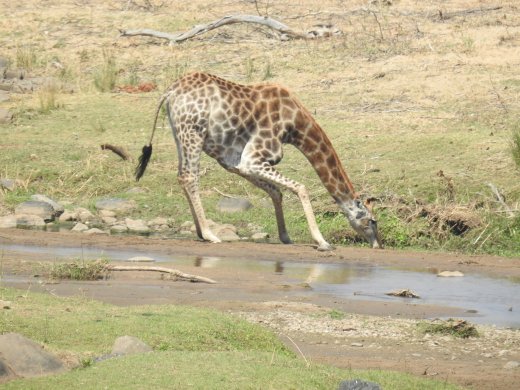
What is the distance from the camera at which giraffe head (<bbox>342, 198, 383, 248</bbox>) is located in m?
14.4

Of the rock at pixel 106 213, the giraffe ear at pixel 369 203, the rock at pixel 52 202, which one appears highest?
the giraffe ear at pixel 369 203

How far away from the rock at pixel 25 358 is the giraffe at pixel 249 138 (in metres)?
7.06

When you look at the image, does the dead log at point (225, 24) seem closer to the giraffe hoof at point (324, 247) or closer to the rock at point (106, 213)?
the rock at point (106, 213)

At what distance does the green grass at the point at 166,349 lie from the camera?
7.03 meters

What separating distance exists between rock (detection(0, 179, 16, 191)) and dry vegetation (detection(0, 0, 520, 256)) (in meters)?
0.18

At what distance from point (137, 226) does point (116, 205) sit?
0.75 metres

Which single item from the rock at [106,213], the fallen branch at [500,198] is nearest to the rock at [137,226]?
the rock at [106,213]

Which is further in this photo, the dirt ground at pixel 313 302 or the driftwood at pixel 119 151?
the driftwood at pixel 119 151

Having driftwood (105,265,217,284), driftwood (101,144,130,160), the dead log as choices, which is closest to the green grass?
driftwood (105,265,217,284)

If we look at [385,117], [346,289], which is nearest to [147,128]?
[385,117]

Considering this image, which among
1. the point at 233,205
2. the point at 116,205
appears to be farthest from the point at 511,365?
the point at 116,205

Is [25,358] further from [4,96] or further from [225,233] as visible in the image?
[4,96]

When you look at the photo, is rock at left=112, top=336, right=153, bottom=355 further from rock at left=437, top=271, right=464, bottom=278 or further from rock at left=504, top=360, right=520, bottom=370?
rock at left=437, top=271, right=464, bottom=278

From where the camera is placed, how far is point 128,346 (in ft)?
25.5
